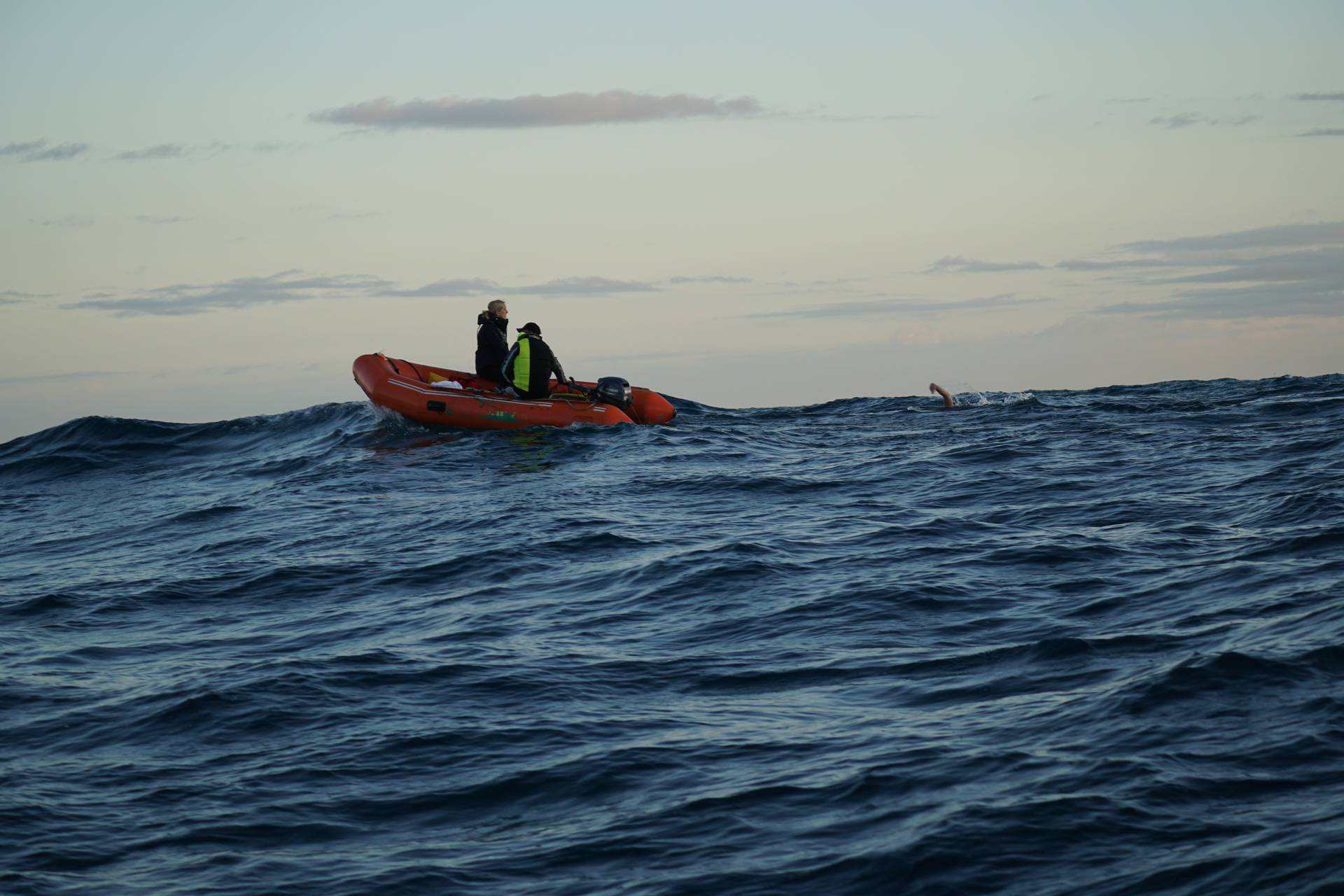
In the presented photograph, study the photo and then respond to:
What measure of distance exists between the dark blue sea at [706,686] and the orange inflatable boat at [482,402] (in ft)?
9.47

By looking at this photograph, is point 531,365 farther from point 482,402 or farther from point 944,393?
point 944,393

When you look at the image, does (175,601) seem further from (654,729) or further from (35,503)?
(35,503)

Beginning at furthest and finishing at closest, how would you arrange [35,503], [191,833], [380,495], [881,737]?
[35,503] < [380,495] < [881,737] < [191,833]

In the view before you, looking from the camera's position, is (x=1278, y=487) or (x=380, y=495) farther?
(x=380, y=495)

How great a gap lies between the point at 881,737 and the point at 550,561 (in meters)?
4.94

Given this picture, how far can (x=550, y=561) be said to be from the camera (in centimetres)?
1000

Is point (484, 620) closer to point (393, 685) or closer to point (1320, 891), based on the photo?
point (393, 685)

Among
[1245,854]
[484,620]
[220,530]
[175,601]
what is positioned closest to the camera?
[1245,854]

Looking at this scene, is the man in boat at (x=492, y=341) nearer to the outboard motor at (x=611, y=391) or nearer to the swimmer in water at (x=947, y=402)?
the outboard motor at (x=611, y=391)

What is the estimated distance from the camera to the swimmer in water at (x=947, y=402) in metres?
18.6

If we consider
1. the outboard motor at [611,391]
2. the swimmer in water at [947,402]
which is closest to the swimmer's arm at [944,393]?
the swimmer in water at [947,402]

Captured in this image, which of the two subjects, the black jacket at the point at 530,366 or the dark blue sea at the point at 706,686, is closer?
the dark blue sea at the point at 706,686

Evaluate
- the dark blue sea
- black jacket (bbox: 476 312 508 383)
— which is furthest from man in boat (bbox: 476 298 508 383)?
the dark blue sea

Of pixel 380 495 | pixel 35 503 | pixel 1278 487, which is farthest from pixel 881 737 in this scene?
pixel 35 503
